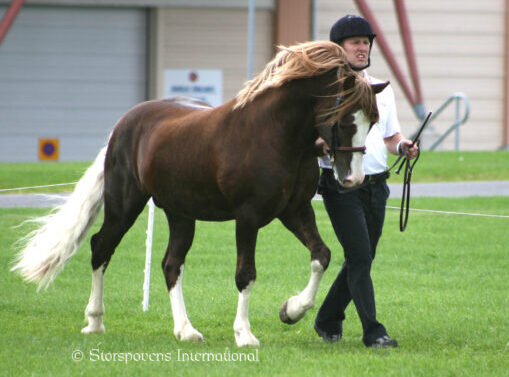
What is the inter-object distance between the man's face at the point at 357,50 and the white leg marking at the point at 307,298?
129 cm

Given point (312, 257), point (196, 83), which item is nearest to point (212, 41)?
point (196, 83)

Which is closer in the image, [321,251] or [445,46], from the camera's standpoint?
[321,251]

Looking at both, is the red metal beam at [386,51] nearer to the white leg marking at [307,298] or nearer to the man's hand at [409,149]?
the man's hand at [409,149]

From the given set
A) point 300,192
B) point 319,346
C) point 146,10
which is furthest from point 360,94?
point 146,10

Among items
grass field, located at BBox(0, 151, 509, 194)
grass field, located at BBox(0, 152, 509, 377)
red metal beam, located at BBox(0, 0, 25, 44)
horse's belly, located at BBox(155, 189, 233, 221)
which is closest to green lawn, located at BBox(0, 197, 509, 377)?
grass field, located at BBox(0, 152, 509, 377)

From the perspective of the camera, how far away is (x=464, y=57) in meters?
30.6

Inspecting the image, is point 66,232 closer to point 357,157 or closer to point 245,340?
point 245,340

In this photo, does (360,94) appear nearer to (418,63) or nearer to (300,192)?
(300,192)

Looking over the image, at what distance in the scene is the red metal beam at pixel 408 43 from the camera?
2777 centimetres

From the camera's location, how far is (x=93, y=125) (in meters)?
28.7

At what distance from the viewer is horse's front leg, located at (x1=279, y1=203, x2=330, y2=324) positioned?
623 cm

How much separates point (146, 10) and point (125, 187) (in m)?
21.7

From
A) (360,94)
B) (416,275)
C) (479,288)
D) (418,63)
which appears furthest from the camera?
(418,63)

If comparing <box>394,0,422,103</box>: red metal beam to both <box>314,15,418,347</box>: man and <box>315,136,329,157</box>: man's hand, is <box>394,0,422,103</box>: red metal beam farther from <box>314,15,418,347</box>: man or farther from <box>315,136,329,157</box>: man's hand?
<box>315,136,329,157</box>: man's hand
